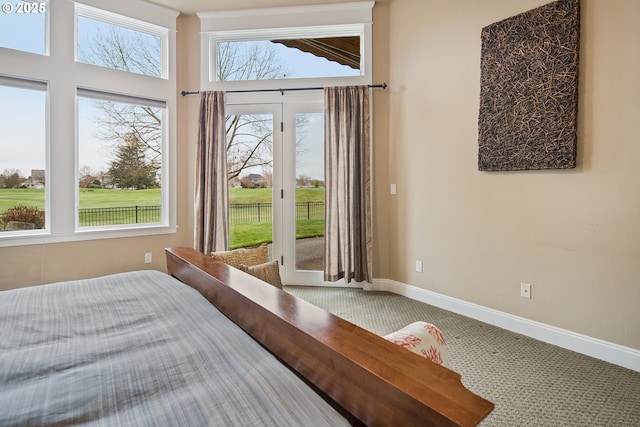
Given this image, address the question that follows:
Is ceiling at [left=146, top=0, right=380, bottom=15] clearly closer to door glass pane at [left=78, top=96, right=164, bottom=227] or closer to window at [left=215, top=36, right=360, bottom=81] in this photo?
window at [left=215, top=36, right=360, bottom=81]

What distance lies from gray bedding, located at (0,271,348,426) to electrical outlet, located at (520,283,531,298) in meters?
2.47

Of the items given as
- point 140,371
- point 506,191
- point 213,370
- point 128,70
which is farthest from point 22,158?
point 506,191

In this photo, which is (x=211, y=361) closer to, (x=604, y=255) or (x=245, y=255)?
(x=245, y=255)

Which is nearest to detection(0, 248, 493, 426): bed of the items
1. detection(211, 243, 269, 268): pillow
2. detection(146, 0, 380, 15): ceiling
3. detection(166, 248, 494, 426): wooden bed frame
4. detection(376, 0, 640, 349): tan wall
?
detection(166, 248, 494, 426): wooden bed frame

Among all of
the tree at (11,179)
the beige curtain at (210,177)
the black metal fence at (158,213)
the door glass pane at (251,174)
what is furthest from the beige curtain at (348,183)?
the tree at (11,179)

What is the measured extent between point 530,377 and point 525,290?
820mm

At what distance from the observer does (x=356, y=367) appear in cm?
76

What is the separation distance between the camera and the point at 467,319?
120 inches

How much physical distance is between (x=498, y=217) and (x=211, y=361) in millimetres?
2683

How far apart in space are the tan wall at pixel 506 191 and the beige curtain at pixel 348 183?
0.24m

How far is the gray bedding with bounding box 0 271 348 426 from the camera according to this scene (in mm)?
696

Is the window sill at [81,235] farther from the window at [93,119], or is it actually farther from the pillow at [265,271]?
the pillow at [265,271]

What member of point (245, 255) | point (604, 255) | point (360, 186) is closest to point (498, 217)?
point (604, 255)

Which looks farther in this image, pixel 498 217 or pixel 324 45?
pixel 324 45
